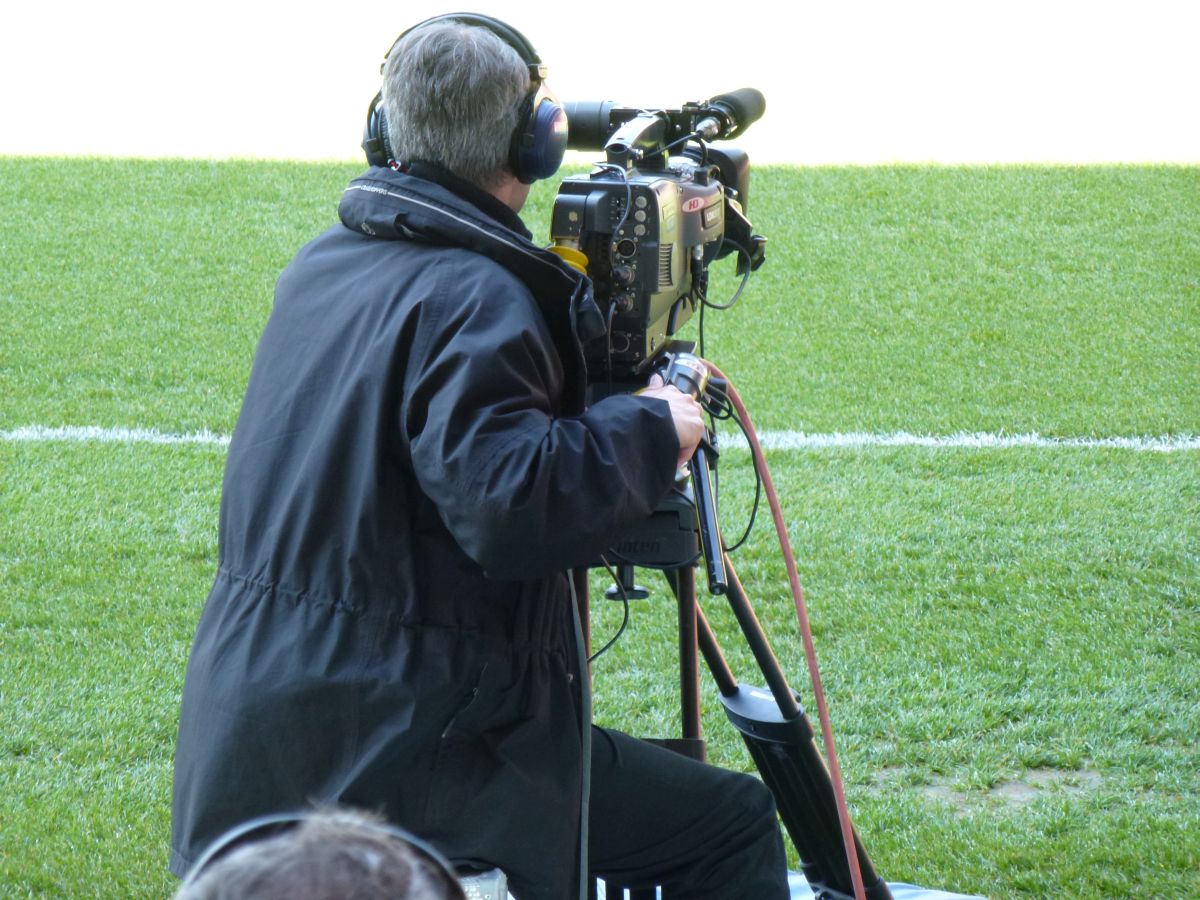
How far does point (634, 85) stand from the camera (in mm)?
11969

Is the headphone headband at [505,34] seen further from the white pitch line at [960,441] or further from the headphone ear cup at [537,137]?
Answer: the white pitch line at [960,441]

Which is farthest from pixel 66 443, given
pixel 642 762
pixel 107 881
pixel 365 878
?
pixel 365 878

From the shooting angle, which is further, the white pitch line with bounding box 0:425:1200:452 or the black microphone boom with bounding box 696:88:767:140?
the white pitch line with bounding box 0:425:1200:452

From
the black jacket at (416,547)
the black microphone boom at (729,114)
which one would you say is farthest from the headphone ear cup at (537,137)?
the black microphone boom at (729,114)

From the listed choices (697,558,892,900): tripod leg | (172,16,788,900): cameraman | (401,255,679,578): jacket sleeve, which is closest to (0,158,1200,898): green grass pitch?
(697,558,892,900): tripod leg

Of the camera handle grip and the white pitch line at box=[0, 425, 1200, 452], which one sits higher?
the camera handle grip

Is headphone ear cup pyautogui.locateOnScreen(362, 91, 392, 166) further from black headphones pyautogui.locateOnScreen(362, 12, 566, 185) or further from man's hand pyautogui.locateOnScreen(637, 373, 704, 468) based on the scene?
man's hand pyautogui.locateOnScreen(637, 373, 704, 468)

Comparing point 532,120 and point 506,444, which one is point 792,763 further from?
point 532,120

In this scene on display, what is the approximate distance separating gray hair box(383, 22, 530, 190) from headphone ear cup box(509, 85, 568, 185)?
11 millimetres

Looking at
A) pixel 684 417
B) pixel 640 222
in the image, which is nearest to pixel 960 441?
pixel 640 222

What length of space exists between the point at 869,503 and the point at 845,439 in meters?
0.84

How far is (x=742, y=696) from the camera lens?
261 cm

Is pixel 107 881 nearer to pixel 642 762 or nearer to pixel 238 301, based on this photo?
pixel 642 762

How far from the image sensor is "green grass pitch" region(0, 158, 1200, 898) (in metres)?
3.58
